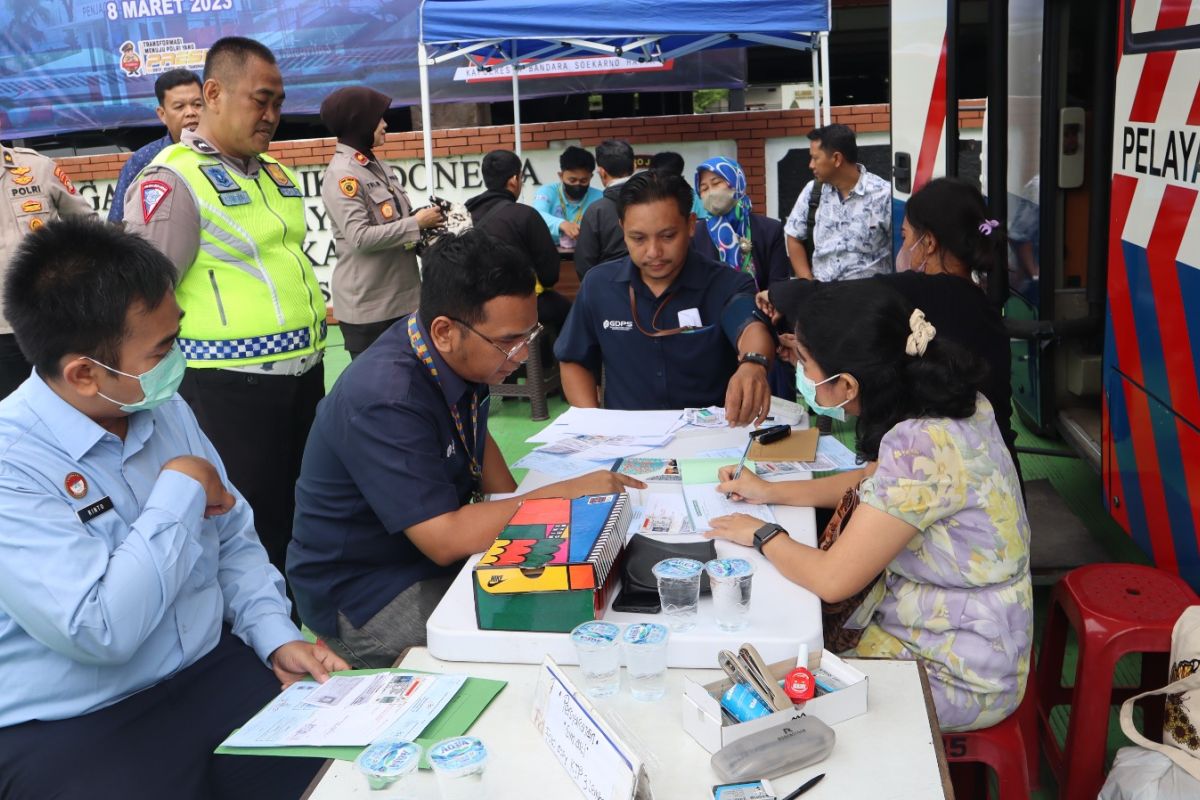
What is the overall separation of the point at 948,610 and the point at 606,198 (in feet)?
14.1

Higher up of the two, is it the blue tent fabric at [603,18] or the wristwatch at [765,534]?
the blue tent fabric at [603,18]

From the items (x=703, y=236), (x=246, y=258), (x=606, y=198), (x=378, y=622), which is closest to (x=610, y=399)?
(x=246, y=258)

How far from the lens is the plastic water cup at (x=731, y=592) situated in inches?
66.7

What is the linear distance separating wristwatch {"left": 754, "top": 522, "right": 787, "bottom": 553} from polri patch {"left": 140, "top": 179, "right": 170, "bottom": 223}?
200cm

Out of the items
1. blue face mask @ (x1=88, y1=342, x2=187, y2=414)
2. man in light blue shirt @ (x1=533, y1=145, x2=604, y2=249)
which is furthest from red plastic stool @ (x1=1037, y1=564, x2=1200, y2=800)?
man in light blue shirt @ (x1=533, y1=145, x2=604, y2=249)

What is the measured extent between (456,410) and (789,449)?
2.81 ft

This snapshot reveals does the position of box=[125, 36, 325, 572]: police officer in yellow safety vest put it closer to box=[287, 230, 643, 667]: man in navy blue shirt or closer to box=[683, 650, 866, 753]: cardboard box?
box=[287, 230, 643, 667]: man in navy blue shirt

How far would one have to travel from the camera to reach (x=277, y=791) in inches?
78.7

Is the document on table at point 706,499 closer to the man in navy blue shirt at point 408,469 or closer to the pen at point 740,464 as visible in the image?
the pen at point 740,464

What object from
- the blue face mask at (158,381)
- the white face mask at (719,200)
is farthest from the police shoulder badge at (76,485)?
the white face mask at (719,200)

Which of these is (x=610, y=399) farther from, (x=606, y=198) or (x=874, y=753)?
(x=606, y=198)

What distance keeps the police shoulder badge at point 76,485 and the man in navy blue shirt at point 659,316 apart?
185 centimetres

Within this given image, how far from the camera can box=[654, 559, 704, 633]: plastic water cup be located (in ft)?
5.64

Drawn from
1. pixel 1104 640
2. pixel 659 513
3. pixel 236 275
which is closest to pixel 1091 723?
pixel 1104 640
